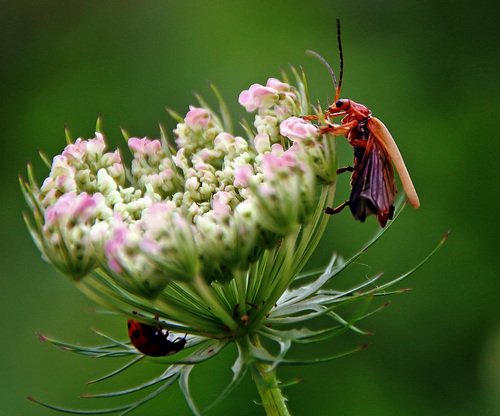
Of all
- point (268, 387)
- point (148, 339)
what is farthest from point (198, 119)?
point (268, 387)

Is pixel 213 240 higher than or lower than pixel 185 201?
lower

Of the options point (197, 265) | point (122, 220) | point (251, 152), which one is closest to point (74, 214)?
point (122, 220)

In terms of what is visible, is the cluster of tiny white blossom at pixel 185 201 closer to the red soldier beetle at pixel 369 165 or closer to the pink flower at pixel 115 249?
the pink flower at pixel 115 249

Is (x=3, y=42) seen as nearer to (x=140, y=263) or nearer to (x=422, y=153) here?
(x=422, y=153)

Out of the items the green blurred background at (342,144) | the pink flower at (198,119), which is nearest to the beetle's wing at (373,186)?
the pink flower at (198,119)

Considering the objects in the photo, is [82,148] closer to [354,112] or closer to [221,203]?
[221,203]

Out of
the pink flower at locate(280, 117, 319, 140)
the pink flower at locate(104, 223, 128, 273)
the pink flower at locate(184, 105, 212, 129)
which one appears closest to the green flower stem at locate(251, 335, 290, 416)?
the pink flower at locate(104, 223, 128, 273)
